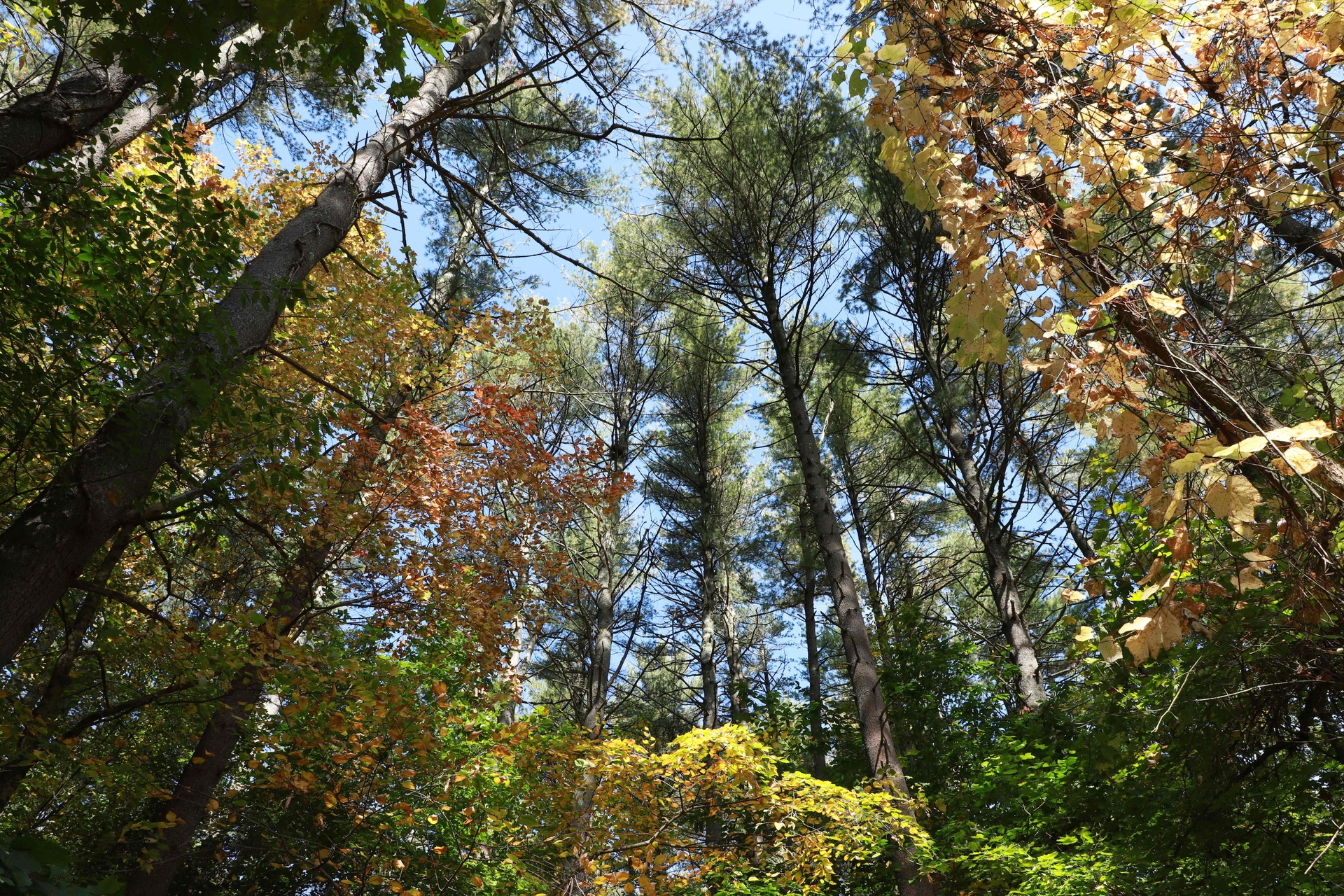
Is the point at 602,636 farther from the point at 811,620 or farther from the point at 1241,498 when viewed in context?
the point at 1241,498

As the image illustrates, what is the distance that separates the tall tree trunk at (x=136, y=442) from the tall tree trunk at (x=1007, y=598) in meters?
5.89

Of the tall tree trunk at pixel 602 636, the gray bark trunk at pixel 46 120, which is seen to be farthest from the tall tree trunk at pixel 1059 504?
the gray bark trunk at pixel 46 120

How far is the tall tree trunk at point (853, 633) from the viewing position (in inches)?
205

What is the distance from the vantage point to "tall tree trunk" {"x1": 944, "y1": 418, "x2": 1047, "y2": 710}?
664 cm

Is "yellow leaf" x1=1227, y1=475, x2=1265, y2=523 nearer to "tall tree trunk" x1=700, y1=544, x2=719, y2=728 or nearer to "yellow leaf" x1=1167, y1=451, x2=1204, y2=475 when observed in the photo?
"yellow leaf" x1=1167, y1=451, x2=1204, y2=475

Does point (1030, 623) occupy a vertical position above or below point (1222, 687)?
above

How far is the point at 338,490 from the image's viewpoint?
6.02 m

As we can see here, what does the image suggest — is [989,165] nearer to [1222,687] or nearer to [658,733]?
[1222,687]

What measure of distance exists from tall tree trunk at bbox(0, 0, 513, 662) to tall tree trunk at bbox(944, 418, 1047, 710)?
5.89m

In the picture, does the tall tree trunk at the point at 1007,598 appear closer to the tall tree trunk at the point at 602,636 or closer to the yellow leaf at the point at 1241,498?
the tall tree trunk at the point at 602,636

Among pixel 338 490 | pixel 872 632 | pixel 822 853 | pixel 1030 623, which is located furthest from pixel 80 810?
pixel 1030 623

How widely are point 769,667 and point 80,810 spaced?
11952 millimetres

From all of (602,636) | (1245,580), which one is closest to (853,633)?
(602,636)

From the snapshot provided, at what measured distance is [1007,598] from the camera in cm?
680
